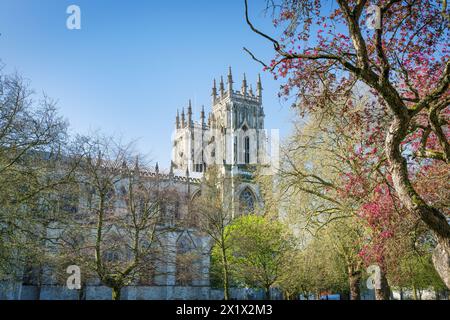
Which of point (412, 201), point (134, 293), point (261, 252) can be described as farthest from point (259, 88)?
point (412, 201)

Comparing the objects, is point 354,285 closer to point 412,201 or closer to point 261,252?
point 261,252

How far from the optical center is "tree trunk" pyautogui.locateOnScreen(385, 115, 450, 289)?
306 inches

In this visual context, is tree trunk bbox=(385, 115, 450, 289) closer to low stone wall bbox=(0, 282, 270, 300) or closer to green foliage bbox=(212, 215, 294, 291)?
green foliage bbox=(212, 215, 294, 291)

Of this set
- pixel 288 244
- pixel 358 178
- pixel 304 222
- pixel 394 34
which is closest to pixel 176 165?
pixel 288 244

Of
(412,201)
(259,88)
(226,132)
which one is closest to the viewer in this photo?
(412,201)

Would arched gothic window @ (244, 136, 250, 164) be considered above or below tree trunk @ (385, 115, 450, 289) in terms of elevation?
above

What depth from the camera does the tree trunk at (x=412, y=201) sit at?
7.76m

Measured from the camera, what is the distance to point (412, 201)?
25.8ft

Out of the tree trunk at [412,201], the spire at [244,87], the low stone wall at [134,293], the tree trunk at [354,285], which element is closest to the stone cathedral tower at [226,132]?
the spire at [244,87]

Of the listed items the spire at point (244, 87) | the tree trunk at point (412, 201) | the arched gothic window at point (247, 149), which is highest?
the spire at point (244, 87)

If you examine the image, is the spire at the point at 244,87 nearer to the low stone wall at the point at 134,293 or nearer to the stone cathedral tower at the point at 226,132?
the stone cathedral tower at the point at 226,132

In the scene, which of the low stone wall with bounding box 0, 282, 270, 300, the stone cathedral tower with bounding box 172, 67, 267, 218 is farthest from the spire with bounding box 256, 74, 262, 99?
the low stone wall with bounding box 0, 282, 270, 300

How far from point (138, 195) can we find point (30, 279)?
1630 cm

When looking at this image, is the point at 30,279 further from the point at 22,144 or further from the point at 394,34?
the point at 394,34
